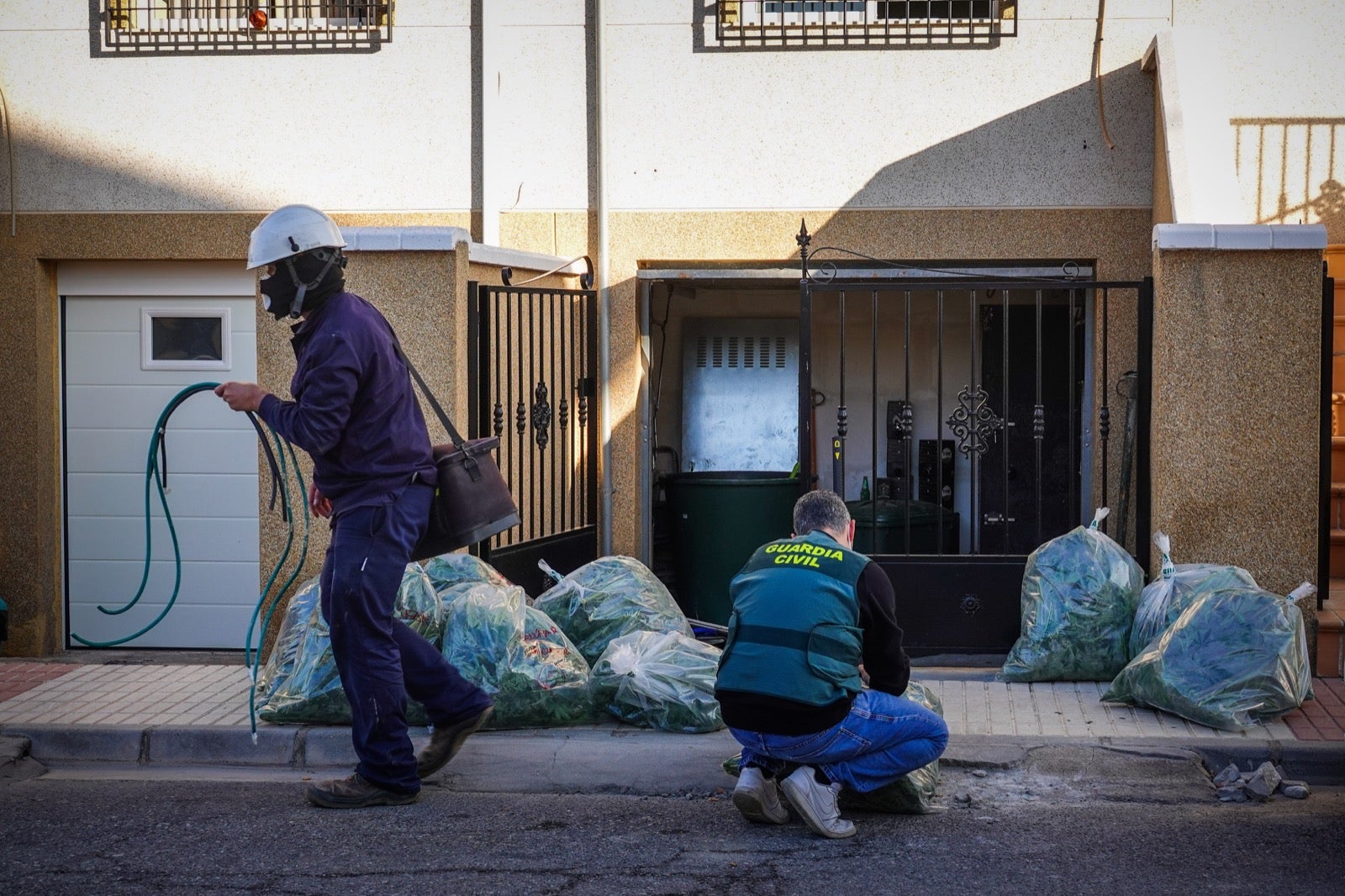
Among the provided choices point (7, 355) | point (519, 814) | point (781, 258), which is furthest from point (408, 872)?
point (7, 355)

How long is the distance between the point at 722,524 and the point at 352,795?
4.20 meters

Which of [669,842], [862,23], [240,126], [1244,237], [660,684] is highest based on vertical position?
[862,23]

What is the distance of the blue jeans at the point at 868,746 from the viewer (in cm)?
459

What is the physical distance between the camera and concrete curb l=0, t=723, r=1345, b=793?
5426 mm

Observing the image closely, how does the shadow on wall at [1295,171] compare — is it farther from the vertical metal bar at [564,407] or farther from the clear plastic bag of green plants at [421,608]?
the clear plastic bag of green plants at [421,608]

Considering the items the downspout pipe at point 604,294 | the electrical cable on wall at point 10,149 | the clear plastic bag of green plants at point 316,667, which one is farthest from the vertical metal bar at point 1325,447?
the electrical cable on wall at point 10,149

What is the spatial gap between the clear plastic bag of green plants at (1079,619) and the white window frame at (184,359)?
16.7ft

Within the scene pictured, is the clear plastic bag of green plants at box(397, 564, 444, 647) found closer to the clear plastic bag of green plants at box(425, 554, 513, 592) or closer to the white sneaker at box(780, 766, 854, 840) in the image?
the clear plastic bag of green plants at box(425, 554, 513, 592)

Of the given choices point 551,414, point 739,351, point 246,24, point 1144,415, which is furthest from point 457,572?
point 246,24

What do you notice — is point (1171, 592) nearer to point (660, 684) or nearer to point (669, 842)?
point (660, 684)

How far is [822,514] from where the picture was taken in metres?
4.72

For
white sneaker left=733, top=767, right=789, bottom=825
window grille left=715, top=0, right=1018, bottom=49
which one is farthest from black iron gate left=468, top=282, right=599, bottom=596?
white sneaker left=733, top=767, right=789, bottom=825

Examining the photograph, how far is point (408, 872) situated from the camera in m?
4.26

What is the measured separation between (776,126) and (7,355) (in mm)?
4866
